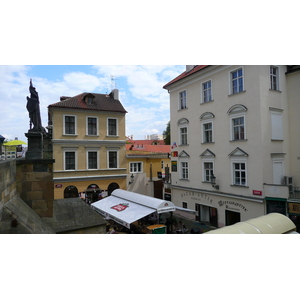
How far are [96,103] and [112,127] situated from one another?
1.97 meters

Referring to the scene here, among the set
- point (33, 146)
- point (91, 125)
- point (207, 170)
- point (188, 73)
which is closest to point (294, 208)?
point (207, 170)

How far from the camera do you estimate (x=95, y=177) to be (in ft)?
48.3

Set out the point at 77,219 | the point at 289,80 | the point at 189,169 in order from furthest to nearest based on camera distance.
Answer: the point at 189,169 < the point at 289,80 < the point at 77,219

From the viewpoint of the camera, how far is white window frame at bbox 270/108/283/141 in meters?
8.92

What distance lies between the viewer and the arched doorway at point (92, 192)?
14602 mm

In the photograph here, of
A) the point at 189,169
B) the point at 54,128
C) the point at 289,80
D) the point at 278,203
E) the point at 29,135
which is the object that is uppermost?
the point at 289,80

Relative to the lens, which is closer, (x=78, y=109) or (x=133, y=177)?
(x=78, y=109)

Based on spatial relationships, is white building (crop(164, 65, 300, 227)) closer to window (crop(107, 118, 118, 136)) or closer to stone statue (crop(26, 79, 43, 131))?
window (crop(107, 118, 118, 136))

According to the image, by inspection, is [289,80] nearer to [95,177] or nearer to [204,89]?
[204,89]

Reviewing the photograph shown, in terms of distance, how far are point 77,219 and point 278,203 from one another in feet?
23.9

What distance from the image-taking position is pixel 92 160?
584 inches

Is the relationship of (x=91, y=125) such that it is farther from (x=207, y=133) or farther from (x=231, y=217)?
(x=231, y=217)

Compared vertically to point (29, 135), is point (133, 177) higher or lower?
lower

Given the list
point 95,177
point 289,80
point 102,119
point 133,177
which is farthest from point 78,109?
point 289,80
